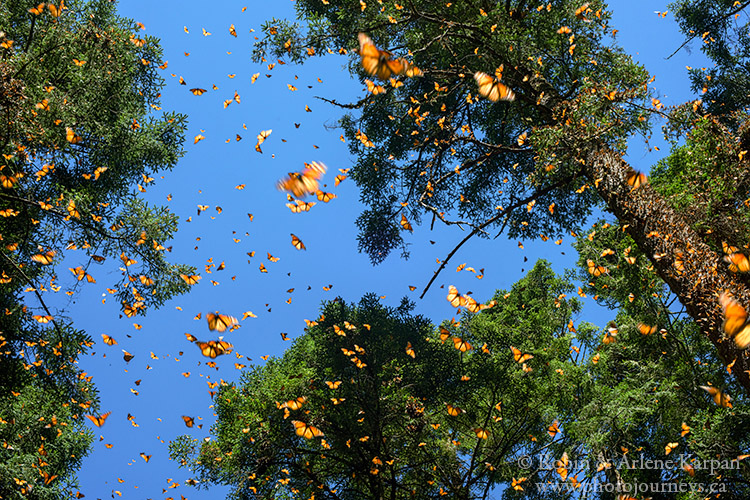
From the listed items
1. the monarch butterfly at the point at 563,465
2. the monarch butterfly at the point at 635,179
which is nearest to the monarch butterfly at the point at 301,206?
the monarch butterfly at the point at 635,179

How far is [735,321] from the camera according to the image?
169 inches

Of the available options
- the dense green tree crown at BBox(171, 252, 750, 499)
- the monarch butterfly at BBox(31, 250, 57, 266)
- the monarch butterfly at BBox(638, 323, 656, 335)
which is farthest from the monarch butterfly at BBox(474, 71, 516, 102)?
the monarch butterfly at BBox(31, 250, 57, 266)

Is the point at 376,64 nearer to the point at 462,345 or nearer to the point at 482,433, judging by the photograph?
the point at 462,345

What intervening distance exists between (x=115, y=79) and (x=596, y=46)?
30.8 ft

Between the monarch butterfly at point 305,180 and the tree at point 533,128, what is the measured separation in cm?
143

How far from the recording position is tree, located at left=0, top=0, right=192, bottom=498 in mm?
8273

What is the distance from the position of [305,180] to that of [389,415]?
6.24 m

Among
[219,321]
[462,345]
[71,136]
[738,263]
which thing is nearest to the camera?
[738,263]

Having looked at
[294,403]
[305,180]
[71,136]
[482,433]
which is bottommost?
[482,433]

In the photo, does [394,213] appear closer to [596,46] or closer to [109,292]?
[596,46]

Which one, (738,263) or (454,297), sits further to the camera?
(454,297)

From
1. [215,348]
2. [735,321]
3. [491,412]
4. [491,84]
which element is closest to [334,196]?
[215,348]

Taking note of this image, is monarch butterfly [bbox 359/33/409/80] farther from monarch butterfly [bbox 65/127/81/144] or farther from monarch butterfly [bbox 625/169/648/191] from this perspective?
monarch butterfly [bbox 65/127/81/144]

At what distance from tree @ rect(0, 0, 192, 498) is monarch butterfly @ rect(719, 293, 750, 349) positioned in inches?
348
